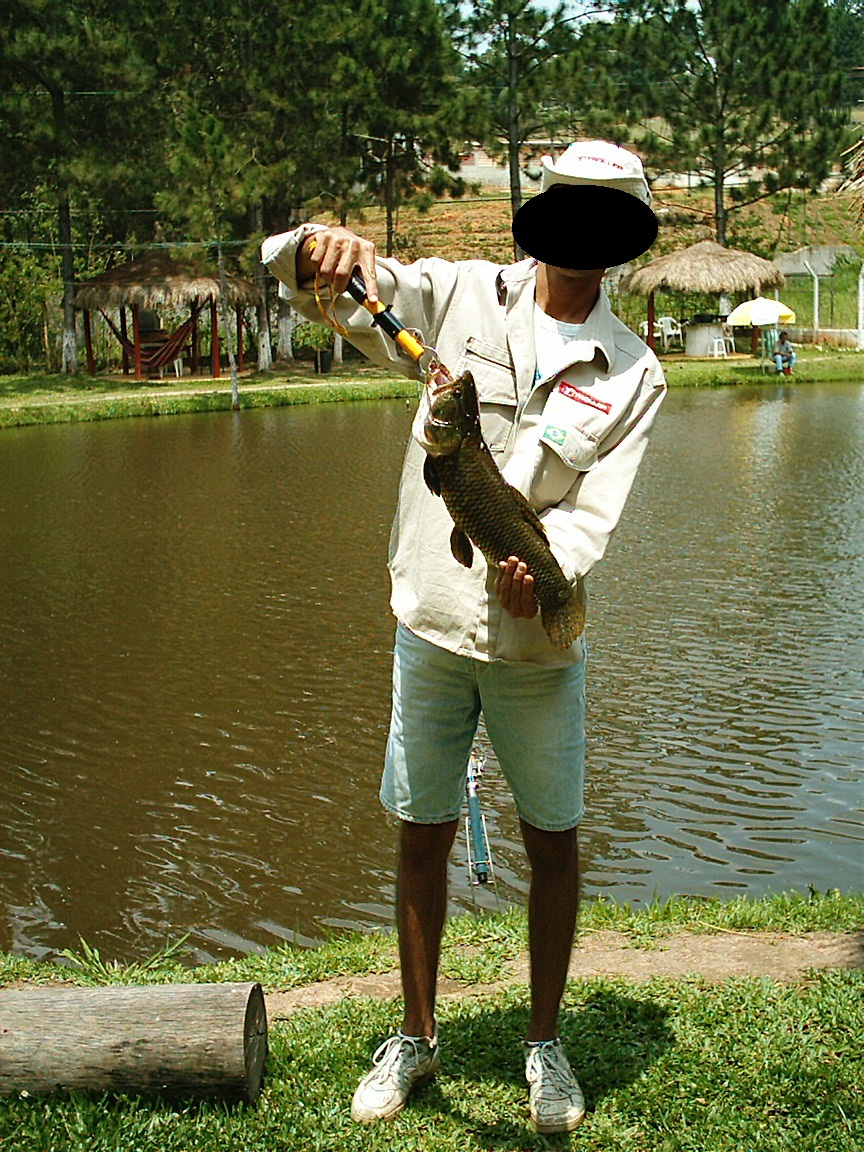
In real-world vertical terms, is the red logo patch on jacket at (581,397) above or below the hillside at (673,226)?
below

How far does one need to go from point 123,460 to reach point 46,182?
15.9 meters

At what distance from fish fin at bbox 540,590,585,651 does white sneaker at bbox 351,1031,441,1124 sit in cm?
103

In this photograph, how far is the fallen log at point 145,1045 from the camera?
3.02 meters

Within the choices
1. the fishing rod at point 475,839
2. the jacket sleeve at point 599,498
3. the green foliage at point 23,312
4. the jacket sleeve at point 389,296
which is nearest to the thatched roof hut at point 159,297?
the green foliage at point 23,312

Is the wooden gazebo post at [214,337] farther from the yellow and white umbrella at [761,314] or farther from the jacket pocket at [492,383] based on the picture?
the jacket pocket at [492,383]

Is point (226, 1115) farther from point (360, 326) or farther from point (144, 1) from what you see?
point (144, 1)

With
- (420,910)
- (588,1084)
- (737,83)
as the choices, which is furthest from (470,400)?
(737,83)

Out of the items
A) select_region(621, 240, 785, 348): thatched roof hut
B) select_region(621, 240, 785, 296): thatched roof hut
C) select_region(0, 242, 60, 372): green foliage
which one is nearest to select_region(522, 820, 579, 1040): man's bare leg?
select_region(621, 240, 785, 348): thatched roof hut

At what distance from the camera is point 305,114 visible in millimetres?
30484

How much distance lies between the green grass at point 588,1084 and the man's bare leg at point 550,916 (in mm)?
206

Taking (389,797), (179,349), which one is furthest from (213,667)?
(179,349)

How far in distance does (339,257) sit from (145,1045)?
1.85m

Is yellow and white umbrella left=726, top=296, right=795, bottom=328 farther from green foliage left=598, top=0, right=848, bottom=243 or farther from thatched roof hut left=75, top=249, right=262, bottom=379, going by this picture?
thatched roof hut left=75, top=249, right=262, bottom=379

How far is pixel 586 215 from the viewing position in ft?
9.83
